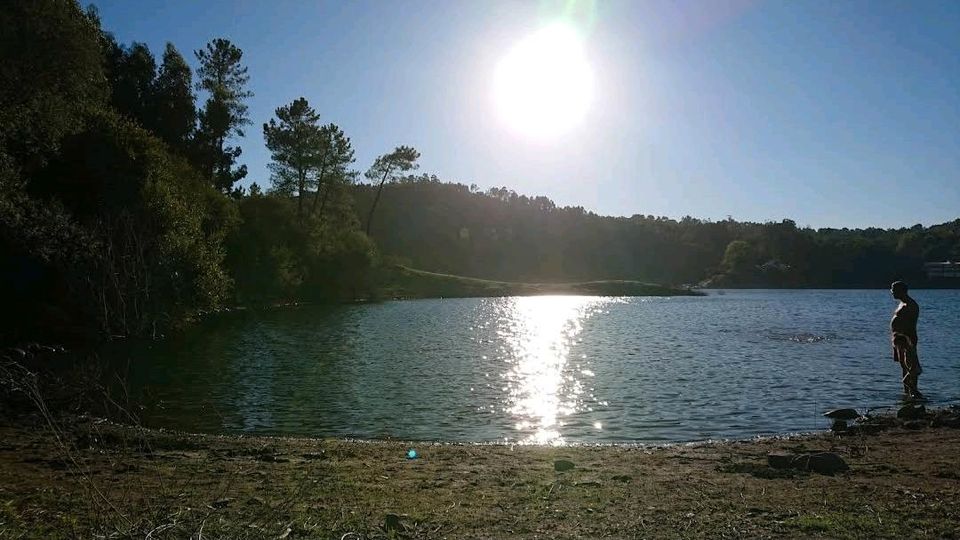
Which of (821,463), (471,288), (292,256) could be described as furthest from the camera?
(471,288)

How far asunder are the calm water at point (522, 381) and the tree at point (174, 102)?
27556mm

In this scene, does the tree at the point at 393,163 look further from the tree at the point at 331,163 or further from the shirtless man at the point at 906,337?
the shirtless man at the point at 906,337

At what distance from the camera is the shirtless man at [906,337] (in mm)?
21141

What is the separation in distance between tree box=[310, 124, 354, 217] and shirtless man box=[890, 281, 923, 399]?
79.3 metres

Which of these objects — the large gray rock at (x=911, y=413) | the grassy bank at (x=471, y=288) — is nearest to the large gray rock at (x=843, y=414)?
the large gray rock at (x=911, y=413)

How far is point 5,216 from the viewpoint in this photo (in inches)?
1180

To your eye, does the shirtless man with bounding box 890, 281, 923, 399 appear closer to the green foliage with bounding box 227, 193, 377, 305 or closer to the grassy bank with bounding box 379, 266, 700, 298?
the green foliage with bounding box 227, 193, 377, 305

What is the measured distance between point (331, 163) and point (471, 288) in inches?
1494

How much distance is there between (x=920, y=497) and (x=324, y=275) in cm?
8712

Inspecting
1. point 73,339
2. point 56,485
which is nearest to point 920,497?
point 56,485

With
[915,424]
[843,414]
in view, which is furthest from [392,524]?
[843,414]

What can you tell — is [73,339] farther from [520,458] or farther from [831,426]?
[831,426]

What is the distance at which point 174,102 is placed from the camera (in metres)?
67.4

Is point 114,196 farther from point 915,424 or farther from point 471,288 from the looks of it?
point 471,288
